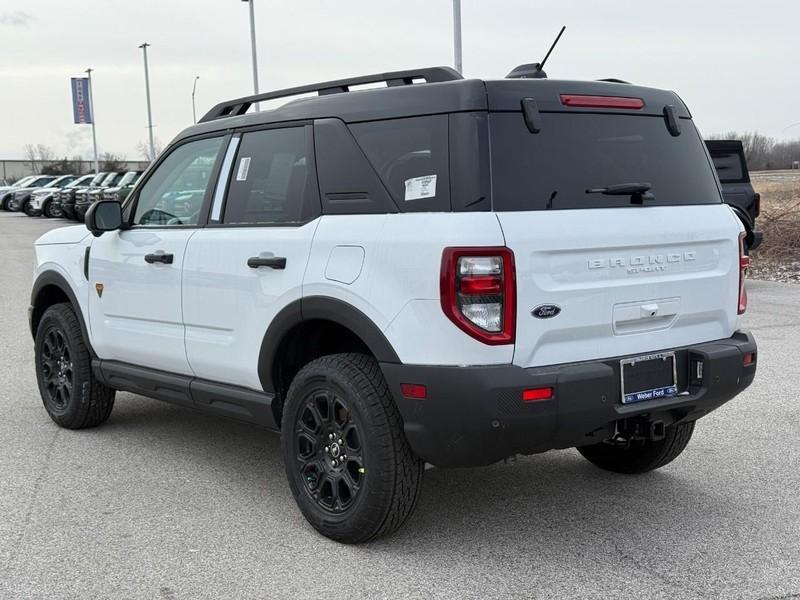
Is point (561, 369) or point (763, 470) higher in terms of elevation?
point (561, 369)

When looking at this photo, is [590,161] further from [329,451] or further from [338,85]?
[329,451]

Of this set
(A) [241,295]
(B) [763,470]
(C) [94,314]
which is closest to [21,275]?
(C) [94,314]

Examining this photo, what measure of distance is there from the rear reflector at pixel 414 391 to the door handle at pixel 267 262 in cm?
92

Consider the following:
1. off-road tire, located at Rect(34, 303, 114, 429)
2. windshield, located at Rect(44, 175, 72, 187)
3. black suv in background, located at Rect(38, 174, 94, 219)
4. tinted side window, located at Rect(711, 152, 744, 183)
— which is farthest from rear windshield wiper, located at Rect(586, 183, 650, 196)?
windshield, located at Rect(44, 175, 72, 187)

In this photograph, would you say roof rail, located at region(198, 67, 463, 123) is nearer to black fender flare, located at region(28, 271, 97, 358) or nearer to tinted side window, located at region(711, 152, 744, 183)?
black fender flare, located at region(28, 271, 97, 358)

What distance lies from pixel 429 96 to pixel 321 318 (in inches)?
41.2

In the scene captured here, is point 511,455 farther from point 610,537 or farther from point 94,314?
point 94,314

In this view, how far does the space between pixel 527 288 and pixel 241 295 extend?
156cm

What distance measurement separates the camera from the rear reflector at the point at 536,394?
3631 mm

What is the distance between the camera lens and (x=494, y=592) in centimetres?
369

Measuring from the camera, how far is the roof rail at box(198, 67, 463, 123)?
4.12 meters

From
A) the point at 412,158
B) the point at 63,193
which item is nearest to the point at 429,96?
the point at 412,158

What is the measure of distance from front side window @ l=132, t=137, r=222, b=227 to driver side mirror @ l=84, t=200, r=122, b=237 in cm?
11

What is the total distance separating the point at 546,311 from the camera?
3693mm
